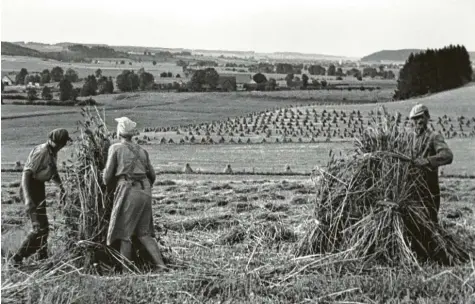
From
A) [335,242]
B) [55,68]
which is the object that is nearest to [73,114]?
[55,68]

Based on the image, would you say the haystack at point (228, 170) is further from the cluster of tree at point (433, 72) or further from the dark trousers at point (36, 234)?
the dark trousers at point (36, 234)

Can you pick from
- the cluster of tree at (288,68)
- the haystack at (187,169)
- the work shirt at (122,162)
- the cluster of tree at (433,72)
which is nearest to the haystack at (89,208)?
the work shirt at (122,162)

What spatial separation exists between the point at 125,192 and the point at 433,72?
25715 millimetres

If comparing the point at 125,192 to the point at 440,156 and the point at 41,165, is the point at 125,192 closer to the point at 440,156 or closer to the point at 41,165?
the point at 41,165

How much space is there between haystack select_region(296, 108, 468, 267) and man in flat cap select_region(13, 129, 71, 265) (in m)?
3.29

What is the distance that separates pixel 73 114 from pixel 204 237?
14.5 metres

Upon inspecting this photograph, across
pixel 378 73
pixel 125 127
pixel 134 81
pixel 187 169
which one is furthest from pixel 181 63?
pixel 125 127

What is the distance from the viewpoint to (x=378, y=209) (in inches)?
343

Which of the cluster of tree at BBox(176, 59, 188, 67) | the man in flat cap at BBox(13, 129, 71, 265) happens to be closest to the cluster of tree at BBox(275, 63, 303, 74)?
the cluster of tree at BBox(176, 59, 188, 67)

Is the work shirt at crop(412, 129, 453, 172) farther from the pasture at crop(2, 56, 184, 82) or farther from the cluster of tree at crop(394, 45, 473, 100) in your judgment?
the cluster of tree at crop(394, 45, 473, 100)

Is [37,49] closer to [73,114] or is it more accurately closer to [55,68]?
[55,68]

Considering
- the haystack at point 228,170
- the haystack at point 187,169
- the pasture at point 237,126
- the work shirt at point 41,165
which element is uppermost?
the work shirt at point 41,165

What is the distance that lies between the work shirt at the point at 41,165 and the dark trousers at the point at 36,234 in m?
0.17

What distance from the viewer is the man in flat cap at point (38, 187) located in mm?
8500
